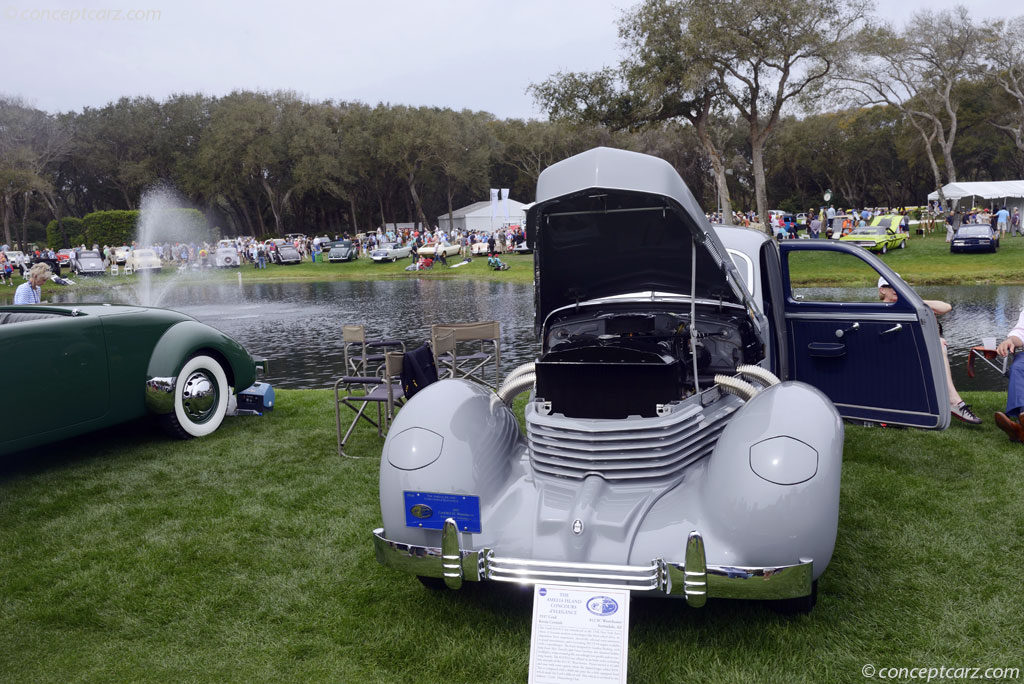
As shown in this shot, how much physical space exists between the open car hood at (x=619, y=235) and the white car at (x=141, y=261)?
40.3 metres

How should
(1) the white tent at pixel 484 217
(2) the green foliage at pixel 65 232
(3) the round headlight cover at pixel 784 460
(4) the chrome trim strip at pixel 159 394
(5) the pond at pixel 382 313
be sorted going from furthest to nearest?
1. (1) the white tent at pixel 484 217
2. (2) the green foliage at pixel 65 232
3. (5) the pond at pixel 382 313
4. (4) the chrome trim strip at pixel 159 394
5. (3) the round headlight cover at pixel 784 460

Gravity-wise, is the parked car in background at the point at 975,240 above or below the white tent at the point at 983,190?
below

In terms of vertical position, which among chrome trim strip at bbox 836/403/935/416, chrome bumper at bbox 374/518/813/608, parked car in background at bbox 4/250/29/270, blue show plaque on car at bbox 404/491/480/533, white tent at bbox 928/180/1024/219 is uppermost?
white tent at bbox 928/180/1024/219

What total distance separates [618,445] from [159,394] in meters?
4.80

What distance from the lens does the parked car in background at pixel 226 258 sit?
148 feet

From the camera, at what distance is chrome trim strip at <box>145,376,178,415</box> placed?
21.9ft

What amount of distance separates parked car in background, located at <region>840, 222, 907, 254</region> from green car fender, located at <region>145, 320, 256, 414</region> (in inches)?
1078

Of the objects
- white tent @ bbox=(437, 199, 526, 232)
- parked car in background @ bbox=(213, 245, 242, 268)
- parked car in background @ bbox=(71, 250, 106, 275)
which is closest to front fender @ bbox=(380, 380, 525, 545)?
parked car in background @ bbox=(71, 250, 106, 275)

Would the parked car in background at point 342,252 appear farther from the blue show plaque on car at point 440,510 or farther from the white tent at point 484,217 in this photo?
the blue show plaque on car at point 440,510

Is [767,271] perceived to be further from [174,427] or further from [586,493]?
[174,427]

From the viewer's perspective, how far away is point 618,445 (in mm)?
3496

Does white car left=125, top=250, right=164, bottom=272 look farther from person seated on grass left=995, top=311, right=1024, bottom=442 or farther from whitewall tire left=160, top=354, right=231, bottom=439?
person seated on grass left=995, top=311, right=1024, bottom=442

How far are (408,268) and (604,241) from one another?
109ft

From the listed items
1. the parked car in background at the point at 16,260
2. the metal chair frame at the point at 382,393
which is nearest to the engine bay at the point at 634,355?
the metal chair frame at the point at 382,393
